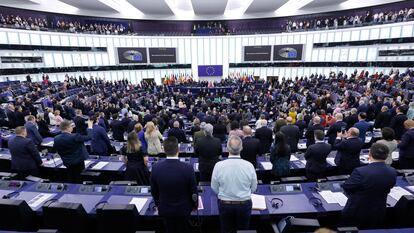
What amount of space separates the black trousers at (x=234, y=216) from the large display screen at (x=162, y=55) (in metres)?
26.2

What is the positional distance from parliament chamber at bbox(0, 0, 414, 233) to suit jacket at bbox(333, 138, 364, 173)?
0.08 ft

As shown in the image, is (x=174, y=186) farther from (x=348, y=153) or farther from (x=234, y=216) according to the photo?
(x=348, y=153)

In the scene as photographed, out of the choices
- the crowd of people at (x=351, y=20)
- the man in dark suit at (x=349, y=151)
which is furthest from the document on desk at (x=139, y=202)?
the crowd of people at (x=351, y=20)

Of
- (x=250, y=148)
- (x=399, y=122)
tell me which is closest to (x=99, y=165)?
(x=250, y=148)

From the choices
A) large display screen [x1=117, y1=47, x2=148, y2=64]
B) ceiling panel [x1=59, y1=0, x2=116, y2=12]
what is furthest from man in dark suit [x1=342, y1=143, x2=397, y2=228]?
A: large display screen [x1=117, y1=47, x2=148, y2=64]

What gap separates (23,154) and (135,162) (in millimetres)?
2290

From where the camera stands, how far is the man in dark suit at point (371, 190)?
2.76 m

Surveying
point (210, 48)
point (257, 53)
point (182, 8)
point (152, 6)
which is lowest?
point (257, 53)

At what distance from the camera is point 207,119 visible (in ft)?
27.2

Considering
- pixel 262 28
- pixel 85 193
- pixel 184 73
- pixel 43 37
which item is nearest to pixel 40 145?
pixel 85 193

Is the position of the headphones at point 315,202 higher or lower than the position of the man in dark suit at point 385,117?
lower

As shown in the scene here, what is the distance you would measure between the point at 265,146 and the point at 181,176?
3.82 meters

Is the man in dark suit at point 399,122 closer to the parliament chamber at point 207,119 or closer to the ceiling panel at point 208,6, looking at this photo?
the parliament chamber at point 207,119

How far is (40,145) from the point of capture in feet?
21.4
